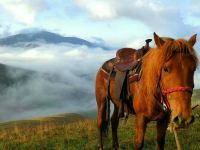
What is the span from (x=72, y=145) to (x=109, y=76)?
337cm

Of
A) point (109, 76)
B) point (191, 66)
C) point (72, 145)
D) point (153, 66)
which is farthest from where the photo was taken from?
point (72, 145)

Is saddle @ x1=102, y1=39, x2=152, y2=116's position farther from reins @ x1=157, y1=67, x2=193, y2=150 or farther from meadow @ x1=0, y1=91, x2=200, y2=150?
meadow @ x1=0, y1=91, x2=200, y2=150

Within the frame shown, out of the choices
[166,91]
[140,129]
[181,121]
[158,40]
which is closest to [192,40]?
[158,40]

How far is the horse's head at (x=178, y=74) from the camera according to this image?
7.10m

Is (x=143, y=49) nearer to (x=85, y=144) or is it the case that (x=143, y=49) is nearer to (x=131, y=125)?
(x=85, y=144)

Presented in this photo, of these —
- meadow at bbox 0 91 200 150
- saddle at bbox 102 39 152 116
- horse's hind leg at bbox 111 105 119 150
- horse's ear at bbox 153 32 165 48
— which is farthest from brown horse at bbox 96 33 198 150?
meadow at bbox 0 91 200 150

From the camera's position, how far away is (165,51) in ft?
25.8

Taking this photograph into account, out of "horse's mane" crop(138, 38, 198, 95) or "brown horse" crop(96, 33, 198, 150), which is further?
"horse's mane" crop(138, 38, 198, 95)

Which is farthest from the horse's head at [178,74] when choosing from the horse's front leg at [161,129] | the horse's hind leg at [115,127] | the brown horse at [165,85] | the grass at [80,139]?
the grass at [80,139]

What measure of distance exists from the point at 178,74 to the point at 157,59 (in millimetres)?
954

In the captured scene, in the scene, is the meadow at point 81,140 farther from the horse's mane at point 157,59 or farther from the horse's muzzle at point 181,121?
the horse's muzzle at point 181,121

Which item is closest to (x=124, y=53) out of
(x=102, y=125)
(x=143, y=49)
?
(x=143, y=49)

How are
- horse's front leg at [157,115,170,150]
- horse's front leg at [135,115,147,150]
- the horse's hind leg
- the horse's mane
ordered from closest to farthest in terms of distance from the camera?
the horse's mane < horse's front leg at [135,115,147,150] < horse's front leg at [157,115,170,150] < the horse's hind leg

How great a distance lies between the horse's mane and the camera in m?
7.71
